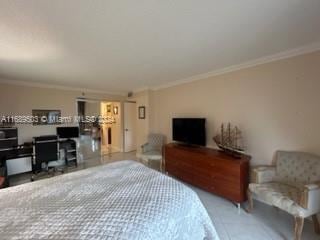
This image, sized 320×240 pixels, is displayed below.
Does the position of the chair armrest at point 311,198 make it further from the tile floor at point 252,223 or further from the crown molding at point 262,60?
the crown molding at point 262,60

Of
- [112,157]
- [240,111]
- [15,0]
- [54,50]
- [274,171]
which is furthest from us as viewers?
[112,157]

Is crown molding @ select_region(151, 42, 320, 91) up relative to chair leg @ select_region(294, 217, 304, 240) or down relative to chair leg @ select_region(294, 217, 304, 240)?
Answer: up

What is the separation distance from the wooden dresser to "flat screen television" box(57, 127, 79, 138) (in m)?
3.08

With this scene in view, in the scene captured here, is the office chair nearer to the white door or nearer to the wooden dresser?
the white door

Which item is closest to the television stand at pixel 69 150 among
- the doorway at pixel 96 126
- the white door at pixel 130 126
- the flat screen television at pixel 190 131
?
the doorway at pixel 96 126

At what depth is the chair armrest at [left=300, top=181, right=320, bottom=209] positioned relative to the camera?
6.00ft

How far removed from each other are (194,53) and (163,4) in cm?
121

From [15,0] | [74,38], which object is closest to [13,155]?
[74,38]

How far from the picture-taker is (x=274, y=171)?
2502 millimetres

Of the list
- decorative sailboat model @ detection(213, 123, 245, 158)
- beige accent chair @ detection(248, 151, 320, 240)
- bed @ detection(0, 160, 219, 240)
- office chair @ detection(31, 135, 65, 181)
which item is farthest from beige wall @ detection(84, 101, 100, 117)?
beige accent chair @ detection(248, 151, 320, 240)

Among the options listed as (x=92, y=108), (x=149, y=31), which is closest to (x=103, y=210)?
(x=149, y=31)

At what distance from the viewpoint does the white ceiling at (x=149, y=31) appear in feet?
4.73

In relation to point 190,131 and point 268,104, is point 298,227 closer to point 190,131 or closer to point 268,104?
point 268,104

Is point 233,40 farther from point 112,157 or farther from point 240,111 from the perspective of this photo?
point 112,157
